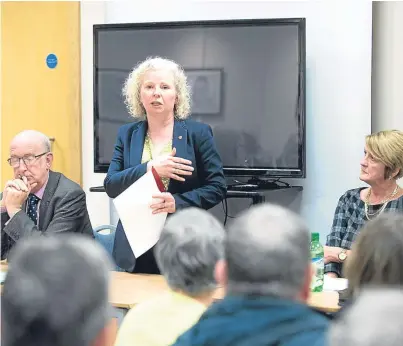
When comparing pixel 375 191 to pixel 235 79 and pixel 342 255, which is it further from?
pixel 235 79

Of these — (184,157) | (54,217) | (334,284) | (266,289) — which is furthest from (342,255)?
(266,289)

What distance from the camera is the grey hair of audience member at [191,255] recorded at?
1.54 meters

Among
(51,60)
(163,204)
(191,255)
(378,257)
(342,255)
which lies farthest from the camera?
(51,60)

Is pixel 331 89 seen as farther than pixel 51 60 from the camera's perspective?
No

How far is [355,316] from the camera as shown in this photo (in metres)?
0.86

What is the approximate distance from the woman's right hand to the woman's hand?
88mm

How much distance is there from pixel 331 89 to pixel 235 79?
0.58 meters

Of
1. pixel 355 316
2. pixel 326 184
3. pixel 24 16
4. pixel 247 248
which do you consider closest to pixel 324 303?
pixel 247 248

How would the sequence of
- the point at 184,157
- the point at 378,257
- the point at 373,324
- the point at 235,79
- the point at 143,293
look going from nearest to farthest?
1. the point at 373,324
2. the point at 378,257
3. the point at 143,293
4. the point at 184,157
5. the point at 235,79

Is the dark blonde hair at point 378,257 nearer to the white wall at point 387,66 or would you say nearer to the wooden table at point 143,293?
the wooden table at point 143,293

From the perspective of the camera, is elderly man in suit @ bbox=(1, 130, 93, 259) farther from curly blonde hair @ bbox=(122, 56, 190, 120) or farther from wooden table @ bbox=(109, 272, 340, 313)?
curly blonde hair @ bbox=(122, 56, 190, 120)

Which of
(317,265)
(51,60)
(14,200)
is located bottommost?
(317,265)

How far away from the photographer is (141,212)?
261 cm

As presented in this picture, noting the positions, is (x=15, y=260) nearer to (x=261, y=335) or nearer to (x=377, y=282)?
(x=261, y=335)
